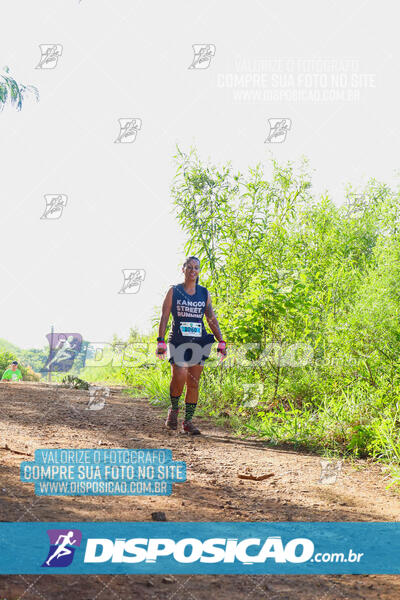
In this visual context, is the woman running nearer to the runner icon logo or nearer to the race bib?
the race bib

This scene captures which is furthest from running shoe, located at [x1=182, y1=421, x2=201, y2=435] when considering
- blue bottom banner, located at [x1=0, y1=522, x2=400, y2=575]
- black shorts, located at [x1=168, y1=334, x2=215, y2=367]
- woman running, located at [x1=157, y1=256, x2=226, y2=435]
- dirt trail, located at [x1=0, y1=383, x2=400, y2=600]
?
blue bottom banner, located at [x1=0, y1=522, x2=400, y2=575]

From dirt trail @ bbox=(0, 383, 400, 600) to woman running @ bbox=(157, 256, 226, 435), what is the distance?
49 centimetres

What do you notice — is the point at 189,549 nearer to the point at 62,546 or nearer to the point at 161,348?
the point at 62,546

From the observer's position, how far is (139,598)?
214cm

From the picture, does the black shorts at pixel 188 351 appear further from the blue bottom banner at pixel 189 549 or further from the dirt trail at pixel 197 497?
the blue bottom banner at pixel 189 549

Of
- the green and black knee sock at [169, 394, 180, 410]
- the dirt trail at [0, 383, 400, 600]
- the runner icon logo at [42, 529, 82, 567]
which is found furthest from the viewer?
the green and black knee sock at [169, 394, 180, 410]

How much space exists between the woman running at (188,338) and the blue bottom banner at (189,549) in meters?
2.88

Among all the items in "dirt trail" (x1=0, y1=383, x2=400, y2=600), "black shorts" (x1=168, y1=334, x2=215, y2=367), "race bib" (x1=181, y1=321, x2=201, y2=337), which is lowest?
"dirt trail" (x1=0, y1=383, x2=400, y2=600)

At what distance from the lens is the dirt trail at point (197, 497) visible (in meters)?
2.28

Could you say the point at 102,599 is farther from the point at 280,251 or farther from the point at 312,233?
the point at 312,233

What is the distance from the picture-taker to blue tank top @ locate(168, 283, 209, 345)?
19.3 ft

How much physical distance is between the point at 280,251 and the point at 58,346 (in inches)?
325

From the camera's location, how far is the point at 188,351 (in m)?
5.92

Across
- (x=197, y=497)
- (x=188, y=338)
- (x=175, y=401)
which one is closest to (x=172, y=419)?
(x=175, y=401)
